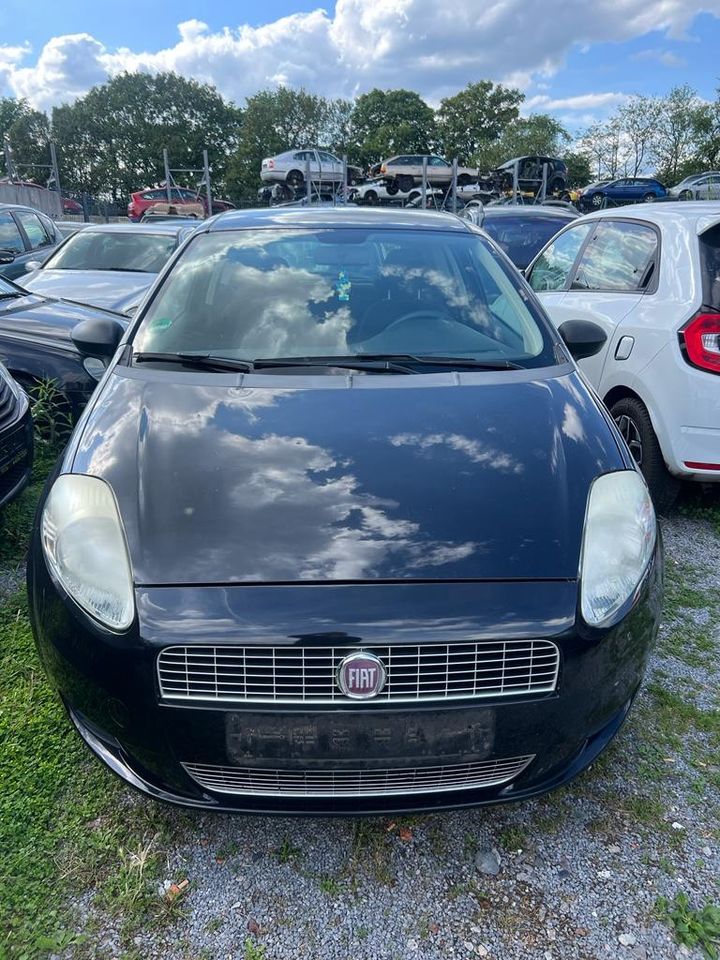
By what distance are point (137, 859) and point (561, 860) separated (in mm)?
1093

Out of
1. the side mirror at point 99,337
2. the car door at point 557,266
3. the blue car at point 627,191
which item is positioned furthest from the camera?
the blue car at point 627,191

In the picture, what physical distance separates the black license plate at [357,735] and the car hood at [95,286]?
16.0ft

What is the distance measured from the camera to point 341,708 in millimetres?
1531

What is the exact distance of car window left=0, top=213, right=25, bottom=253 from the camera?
9016mm

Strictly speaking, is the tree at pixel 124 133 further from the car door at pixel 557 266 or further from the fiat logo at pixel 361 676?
the fiat logo at pixel 361 676

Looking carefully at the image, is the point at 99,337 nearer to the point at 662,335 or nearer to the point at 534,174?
the point at 662,335

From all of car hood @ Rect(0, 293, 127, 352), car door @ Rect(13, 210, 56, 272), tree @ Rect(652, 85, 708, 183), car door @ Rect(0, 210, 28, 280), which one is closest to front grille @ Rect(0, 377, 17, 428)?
car hood @ Rect(0, 293, 127, 352)

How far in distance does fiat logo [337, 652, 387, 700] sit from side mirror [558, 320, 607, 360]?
187 centimetres

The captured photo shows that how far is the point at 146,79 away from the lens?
58375mm

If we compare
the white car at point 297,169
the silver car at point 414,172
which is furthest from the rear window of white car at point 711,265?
the white car at point 297,169

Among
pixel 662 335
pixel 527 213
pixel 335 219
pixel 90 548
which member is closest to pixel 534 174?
pixel 527 213

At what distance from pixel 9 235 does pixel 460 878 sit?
9709mm

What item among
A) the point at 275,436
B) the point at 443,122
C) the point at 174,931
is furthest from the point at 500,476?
the point at 443,122

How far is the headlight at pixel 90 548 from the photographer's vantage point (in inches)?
64.7
